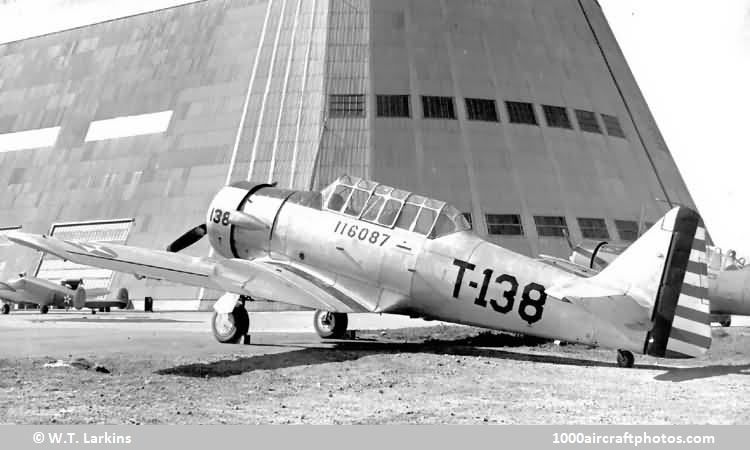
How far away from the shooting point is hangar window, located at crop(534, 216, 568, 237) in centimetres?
4088

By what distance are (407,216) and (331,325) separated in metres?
4.93

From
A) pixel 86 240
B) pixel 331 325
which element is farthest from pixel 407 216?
pixel 86 240

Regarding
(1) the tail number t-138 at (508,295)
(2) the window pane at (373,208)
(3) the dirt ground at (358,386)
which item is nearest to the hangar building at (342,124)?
(2) the window pane at (373,208)

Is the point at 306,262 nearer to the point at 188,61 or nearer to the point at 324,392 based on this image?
the point at 324,392

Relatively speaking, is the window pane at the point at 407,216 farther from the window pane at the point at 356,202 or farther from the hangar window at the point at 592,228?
the hangar window at the point at 592,228

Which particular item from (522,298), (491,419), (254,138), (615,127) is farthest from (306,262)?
(615,127)

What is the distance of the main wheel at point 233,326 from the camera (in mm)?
17172

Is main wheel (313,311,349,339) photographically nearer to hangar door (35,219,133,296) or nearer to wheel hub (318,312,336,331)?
wheel hub (318,312,336,331)

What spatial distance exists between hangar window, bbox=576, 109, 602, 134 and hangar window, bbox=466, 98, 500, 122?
5.91 meters

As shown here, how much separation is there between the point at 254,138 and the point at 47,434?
121 feet

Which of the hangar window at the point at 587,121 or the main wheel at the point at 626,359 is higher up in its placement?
the hangar window at the point at 587,121

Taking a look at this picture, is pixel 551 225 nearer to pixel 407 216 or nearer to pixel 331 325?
pixel 331 325

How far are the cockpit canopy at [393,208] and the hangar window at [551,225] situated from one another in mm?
Result: 24981

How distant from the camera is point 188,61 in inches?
1882
